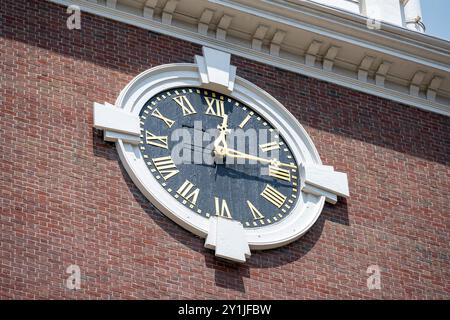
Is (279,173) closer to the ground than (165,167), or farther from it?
farther from it

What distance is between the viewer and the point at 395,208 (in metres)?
22.3

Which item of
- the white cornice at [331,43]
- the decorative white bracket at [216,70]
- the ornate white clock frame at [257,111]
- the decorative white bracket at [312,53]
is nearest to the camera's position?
the ornate white clock frame at [257,111]

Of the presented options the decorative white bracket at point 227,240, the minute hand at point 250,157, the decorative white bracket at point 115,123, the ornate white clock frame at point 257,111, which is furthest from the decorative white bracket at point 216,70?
the decorative white bracket at point 227,240

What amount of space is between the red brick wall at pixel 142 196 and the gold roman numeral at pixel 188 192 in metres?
0.55

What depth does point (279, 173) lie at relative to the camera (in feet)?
71.4

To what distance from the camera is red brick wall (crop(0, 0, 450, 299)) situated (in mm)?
19609

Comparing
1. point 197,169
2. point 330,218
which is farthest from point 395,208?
point 197,169

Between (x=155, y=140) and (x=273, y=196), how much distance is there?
170cm

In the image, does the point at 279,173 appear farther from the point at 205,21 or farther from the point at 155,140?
the point at 205,21

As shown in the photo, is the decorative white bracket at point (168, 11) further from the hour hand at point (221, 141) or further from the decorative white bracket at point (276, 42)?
the hour hand at point (221, 141)

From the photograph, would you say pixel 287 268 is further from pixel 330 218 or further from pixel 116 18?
pixel 116 18

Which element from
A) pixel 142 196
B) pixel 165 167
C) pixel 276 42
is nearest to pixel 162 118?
pixel 165 167

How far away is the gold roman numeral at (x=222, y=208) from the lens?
2091 cm
